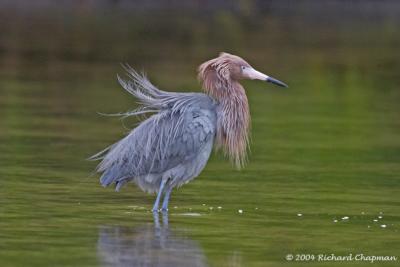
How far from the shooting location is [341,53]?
35656 millimetres

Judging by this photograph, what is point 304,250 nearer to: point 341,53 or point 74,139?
point 74,139

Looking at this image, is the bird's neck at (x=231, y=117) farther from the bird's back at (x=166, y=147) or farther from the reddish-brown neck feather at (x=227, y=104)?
the bird's back at (x=166, y=147)

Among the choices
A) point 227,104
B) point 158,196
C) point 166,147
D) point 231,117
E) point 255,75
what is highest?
point 255,75

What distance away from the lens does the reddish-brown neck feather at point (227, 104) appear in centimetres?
1174

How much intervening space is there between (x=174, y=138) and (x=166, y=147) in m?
0.10

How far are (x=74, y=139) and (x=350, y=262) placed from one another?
741 cm

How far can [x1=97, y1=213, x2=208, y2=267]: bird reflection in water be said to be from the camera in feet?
29.1

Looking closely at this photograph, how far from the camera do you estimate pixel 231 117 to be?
1174 cm

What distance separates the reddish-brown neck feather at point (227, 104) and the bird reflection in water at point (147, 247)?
59.0 inches

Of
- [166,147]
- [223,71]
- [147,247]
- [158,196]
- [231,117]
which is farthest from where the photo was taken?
[223,71]

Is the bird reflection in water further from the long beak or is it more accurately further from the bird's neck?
the long beak

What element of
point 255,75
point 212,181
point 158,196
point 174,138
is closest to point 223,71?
point 255,75

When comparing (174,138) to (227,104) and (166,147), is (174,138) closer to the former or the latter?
(166,147)

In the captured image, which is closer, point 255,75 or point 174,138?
point 174,138
